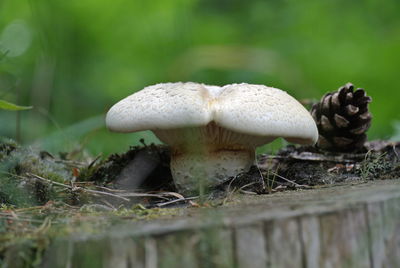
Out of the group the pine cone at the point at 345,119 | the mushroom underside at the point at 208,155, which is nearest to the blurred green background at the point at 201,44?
the pine cone at the point at 345,119

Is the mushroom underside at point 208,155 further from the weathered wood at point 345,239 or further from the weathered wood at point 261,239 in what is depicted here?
the weathered wood at point 345,239

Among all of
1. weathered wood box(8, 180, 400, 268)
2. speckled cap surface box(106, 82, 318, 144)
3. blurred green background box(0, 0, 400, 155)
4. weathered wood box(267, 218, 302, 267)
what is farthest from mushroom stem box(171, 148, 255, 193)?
blurred green background box(0, 0, 400, 155)

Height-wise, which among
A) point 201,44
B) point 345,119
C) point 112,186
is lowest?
point 112,186

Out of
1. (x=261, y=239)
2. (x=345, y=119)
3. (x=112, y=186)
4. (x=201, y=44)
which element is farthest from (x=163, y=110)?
(x=201, y=44)

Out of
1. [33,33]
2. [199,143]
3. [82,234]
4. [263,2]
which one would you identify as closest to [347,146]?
[199,143]

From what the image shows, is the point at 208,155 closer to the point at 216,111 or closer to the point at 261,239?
the point at 216,111

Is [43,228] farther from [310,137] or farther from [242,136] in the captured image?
[310,137]
